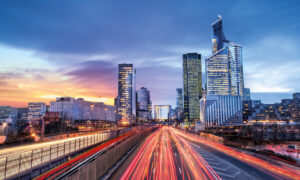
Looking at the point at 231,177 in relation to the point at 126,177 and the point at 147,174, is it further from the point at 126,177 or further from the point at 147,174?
the point at 126,177

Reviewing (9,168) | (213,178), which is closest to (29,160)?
(9,168)

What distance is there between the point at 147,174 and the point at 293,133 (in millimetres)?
105811

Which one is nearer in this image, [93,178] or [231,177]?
[93,178]

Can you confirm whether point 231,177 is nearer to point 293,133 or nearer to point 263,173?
point 263,173

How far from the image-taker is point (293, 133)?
315ft

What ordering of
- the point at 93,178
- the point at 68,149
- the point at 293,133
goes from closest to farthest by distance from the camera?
the point at 93,178
the point at 68,149
the point at 293,133

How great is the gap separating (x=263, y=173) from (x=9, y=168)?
26.6 meters

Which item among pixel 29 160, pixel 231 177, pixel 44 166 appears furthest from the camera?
pixel 44 166

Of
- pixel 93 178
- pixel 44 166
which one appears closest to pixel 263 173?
pixel 93 178

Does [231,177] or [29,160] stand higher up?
[29,160]

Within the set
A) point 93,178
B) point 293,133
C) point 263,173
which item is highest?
point 93,178

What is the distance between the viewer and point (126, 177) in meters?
19.2

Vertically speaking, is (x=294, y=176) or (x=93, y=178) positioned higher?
(x=93, y=178)

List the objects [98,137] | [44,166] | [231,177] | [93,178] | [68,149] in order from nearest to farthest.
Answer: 1. [93,178]
2. [231,177]
3. [44,166]
4. [68,149]
5. [98,137]
